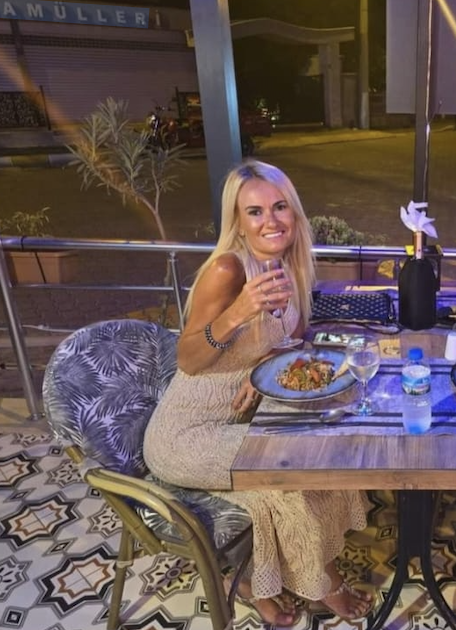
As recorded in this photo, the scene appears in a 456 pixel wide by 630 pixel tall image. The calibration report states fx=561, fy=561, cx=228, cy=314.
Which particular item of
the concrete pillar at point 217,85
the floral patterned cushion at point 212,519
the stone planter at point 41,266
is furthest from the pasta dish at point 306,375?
the stone planter at point 41,266

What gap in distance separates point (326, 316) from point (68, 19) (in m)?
15.1

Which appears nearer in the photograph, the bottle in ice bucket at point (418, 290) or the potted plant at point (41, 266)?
the bottle in ice bucket at point (418, 290)

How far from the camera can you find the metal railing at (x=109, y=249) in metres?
2.21

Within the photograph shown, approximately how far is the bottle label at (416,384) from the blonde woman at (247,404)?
36 centimetres

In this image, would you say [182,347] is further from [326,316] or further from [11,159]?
[11,159]

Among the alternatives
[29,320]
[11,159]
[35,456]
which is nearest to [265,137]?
[11,159]

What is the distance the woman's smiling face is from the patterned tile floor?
44.3 inches

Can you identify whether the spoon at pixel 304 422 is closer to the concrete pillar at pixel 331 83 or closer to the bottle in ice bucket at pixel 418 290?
the bottle in ice bucket at pixel 418 290

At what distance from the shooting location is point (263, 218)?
1.63 meters

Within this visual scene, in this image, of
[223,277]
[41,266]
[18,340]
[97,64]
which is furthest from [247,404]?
[97,64]

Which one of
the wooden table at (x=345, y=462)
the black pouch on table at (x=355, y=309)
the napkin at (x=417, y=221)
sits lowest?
the wooden table at (x=345, y=462)

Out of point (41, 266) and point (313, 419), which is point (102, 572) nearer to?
point (313, 419)

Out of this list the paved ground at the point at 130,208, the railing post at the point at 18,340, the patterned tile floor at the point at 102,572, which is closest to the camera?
the patterned tile floor at the point at 102,572

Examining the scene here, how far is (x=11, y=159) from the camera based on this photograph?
44.8 ft
